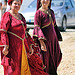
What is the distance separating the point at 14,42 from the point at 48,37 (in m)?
1.00

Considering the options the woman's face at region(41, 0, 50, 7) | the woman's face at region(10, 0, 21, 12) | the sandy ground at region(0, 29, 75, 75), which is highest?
the woman's face at region(41, 0, 50, 7)

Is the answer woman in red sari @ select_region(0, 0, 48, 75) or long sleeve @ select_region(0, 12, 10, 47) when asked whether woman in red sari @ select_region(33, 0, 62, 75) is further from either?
long sleeve @ select_region(0, 12, 10, 47)

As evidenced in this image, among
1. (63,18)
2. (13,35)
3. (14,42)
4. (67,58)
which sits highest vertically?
(63,18)

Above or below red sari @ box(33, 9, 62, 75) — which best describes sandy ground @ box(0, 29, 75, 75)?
below

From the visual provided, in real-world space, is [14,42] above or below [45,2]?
below

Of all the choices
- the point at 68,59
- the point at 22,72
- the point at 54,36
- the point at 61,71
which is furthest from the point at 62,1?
the point at 22,72

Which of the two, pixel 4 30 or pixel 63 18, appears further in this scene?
pixel 63 18

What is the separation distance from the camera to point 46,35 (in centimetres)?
481

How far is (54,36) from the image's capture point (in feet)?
16.2

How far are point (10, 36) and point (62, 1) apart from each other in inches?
377

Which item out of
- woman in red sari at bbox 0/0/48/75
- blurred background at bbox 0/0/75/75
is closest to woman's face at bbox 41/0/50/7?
woman in red sari at bbox 0/0/48/75

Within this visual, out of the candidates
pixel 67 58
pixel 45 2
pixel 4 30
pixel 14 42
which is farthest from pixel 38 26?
pixel 67 58

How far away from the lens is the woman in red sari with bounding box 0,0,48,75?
3.85 m

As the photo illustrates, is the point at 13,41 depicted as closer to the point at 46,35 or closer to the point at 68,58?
the point at 46,35
